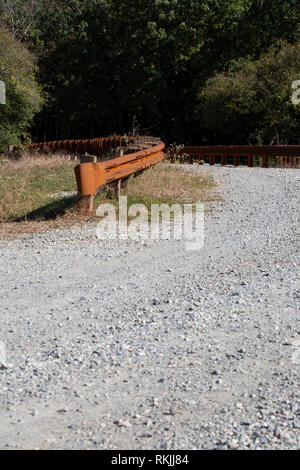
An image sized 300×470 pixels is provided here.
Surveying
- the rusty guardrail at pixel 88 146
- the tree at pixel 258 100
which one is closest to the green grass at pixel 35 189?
the rusty guardrail at pixel 88 146

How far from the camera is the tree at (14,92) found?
2786 centimetres

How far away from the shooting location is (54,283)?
645 cm

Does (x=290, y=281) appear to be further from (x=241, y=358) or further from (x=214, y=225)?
(x=214, y=225)

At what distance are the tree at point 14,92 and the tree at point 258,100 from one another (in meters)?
12.3

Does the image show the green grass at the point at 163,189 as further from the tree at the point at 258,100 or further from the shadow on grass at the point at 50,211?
the tree at the point at 258,100

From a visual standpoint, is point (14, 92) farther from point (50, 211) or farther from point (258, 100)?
point (50, 211)

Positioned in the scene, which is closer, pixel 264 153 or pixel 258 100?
pixel 264 153

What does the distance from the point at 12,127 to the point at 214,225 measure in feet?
72.7

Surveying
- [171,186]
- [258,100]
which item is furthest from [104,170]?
[258,100]

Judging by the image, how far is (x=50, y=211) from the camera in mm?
10688

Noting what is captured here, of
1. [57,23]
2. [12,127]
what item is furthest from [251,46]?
[12,127]

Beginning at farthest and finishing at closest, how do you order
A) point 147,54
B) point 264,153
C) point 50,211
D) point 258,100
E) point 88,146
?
1. point 147,54
2. point 258,100
3. point 88,146
4. point 264,153
5. point 50,211

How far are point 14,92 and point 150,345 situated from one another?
2551 centimetres
